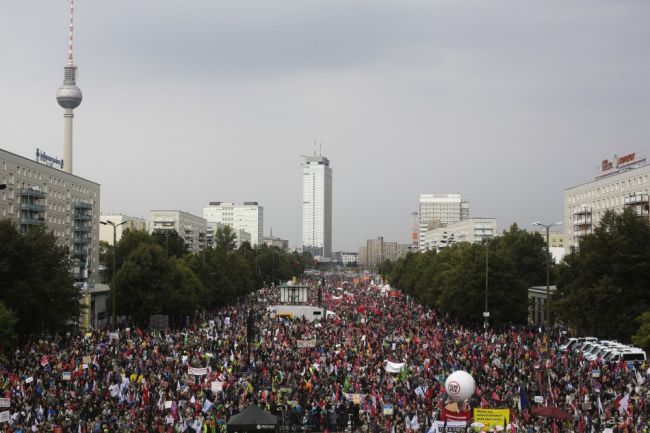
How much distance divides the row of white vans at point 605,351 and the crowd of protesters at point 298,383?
1344mm


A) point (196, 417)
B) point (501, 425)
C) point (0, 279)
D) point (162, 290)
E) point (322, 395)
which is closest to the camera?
point (501, 425)

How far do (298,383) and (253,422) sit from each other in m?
13.4

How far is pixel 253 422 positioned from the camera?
2311cm

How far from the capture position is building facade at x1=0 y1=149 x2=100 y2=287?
269 feet

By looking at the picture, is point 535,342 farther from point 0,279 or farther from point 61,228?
point 61,228

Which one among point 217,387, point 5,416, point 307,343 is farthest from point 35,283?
point 5,416

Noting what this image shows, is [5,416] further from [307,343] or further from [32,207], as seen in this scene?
[32,207]

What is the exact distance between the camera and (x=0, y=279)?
4828 cm

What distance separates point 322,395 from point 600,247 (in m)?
30.3

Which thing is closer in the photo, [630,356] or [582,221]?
[630,356]

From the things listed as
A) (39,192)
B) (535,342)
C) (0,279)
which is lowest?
(535,342)

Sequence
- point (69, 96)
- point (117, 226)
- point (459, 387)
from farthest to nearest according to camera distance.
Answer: point (117, 226)
point (69, 96)
point (459, 387)

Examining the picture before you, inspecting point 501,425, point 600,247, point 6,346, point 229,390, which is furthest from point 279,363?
point 600,247

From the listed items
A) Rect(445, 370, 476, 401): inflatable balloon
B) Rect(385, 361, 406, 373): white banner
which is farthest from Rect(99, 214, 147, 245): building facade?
Rect(445, 370, 476, 401): inflatable balloon
